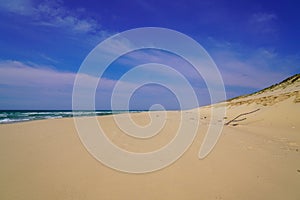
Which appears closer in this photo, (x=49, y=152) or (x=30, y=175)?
(x=30, y=175)

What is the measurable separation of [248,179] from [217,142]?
3.29 m

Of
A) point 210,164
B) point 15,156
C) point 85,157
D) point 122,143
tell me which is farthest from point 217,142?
point 15,156

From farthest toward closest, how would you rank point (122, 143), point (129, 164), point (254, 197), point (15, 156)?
1. point (122, 143)
2. point (15, 156)
3. point (129, 164)
4. point (254, 197)

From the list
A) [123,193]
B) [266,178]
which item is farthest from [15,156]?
[266,178]

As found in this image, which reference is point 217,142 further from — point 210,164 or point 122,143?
point 122,143

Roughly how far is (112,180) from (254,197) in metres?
2.32

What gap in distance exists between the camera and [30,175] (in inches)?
156

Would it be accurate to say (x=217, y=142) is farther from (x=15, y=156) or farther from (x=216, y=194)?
(x=15, y=156)

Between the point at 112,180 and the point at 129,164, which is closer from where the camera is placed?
the point at 112,180

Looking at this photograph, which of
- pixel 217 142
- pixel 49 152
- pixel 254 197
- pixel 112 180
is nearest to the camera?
pixel 254 197

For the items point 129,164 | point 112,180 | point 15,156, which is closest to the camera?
point 112,180

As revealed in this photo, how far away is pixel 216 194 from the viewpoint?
343 cm

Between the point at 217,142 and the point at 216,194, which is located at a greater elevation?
the point at 217,142

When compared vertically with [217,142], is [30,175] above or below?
below
